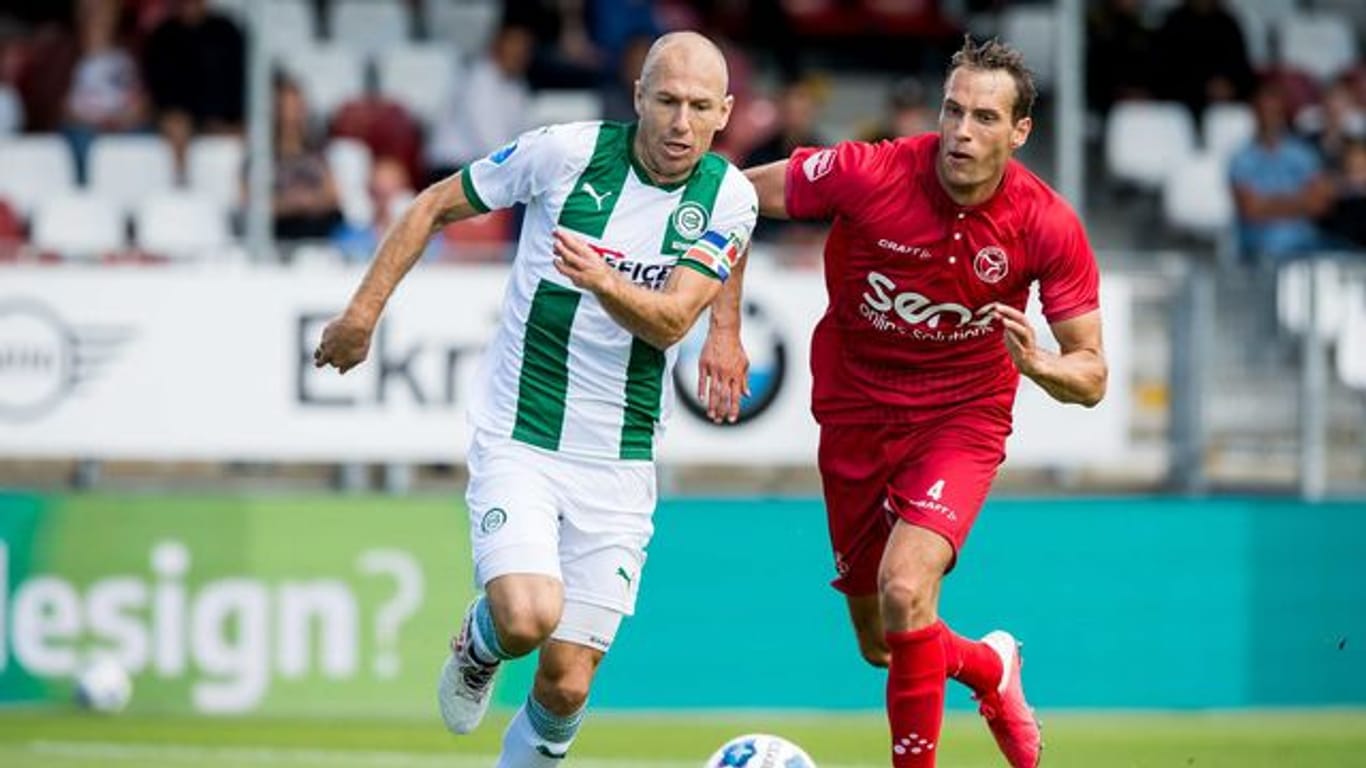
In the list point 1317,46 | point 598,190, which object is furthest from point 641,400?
point 1317,46

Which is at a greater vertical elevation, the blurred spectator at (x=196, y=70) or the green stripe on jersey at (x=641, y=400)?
the blurred spectator at (x=196, y=70)

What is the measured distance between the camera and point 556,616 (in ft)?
27.4

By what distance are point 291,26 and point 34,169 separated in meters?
2.51

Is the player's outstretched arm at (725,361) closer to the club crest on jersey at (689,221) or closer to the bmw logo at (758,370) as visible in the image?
the club crest on jersey at (689,221)

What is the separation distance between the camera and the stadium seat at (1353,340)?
1393 centimetres

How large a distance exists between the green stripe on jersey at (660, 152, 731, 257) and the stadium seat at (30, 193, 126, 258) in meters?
7.66

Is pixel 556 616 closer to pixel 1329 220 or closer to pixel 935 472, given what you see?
pixel 935 472

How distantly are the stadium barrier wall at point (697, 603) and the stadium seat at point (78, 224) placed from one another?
2974mm

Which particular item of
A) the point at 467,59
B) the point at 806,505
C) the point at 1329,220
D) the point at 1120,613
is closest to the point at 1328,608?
the point at 1120,613

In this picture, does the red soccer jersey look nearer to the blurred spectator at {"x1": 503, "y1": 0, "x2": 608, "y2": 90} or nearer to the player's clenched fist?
the player's clenched fist

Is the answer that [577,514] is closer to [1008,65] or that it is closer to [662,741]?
[1008,65]

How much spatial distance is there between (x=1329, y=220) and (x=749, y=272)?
513 centimetres

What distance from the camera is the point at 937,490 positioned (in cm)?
910

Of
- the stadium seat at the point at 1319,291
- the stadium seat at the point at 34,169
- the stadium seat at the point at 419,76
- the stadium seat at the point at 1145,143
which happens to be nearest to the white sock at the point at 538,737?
the stadium seat at the point at 1319,291
